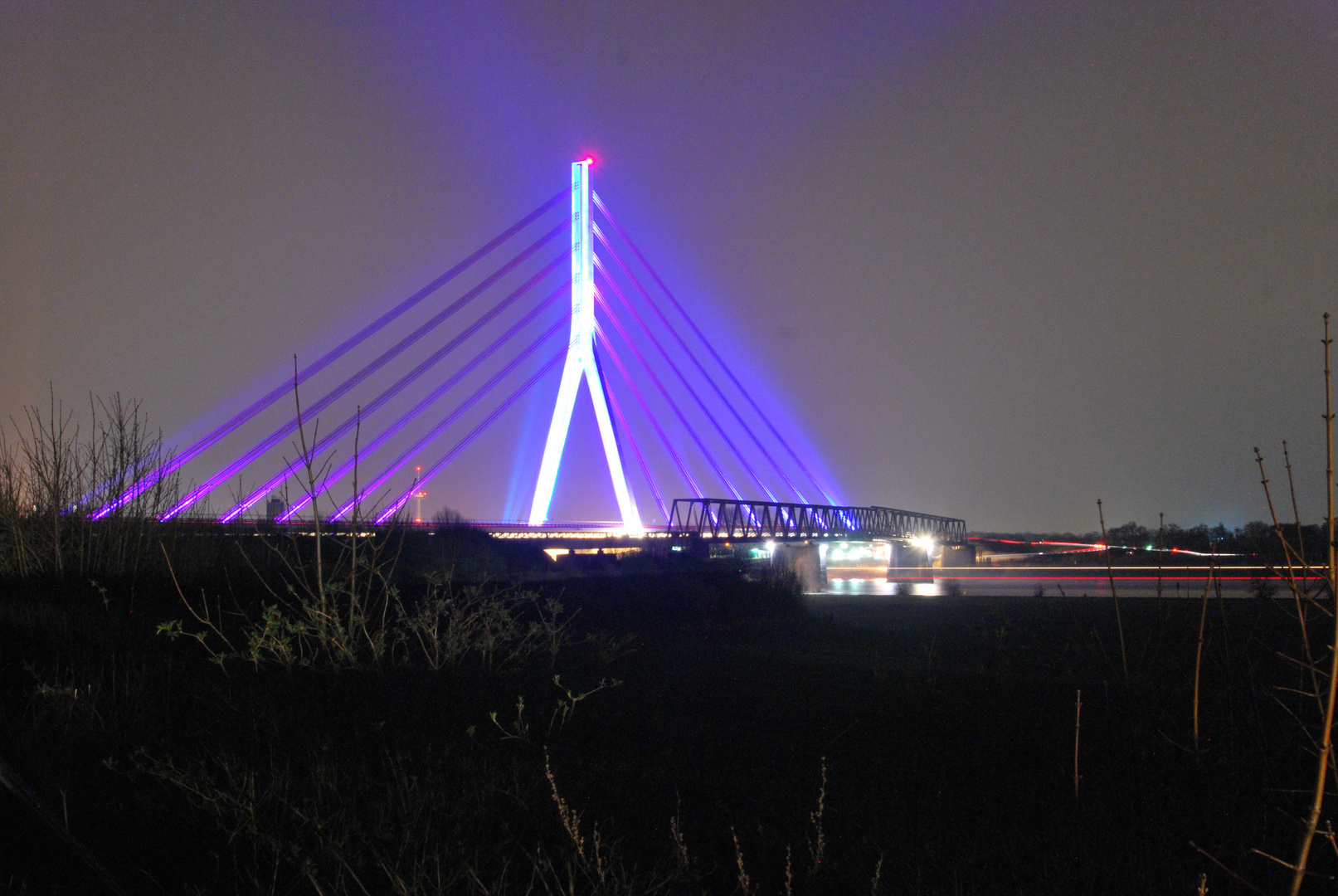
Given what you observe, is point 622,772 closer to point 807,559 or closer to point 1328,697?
point 1328,697

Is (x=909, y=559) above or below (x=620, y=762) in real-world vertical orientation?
above

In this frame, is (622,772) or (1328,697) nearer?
(1328,697)

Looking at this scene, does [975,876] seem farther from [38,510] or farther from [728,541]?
[728,541]

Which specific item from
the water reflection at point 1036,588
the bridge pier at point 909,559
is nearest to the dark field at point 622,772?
the water reflection at point 1036,588

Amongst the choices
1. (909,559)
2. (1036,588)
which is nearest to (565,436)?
Result: (1036,588)

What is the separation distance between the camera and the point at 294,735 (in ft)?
13.6

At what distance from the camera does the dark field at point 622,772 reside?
3.04m

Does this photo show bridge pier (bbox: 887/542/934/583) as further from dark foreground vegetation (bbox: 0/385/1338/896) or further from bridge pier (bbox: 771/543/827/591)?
dark foreground vegetation (bbox: 0/385/1338/896)

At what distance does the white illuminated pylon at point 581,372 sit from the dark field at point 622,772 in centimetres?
1616

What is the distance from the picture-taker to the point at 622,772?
379cm

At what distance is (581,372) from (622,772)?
65.8ft

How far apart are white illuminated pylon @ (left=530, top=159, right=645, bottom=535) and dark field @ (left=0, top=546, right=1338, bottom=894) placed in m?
16.2

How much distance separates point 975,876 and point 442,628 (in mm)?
4528

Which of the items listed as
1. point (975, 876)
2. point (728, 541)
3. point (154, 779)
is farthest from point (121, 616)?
point (728, 541)
